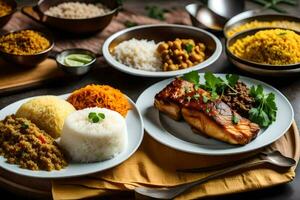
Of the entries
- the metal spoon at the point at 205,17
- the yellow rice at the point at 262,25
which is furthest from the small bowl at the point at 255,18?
the metal spoon at the point at 205,17

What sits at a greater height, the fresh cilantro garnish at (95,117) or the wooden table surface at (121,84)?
the fresh cilantro garnish at (95,117)

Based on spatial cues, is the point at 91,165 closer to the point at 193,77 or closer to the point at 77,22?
the point at 193,77

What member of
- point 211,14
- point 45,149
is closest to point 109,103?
point 45,149

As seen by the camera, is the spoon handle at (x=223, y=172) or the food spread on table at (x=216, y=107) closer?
the spoon handle at (x=223, y=172)

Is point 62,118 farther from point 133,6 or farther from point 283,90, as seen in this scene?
point 133,6

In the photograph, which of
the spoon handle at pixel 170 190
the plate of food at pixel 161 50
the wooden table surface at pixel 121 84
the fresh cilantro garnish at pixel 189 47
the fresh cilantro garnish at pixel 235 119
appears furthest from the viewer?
the fresh cilantro garnish at pixel 189 47

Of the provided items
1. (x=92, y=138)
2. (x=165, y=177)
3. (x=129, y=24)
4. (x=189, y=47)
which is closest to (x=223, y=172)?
(x=165, y=177)

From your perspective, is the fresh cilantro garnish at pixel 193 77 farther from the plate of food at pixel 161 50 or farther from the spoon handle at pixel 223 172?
the spoon handle at pixel 223 172
